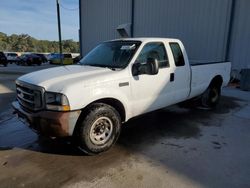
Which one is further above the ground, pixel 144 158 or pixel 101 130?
pixel 101 130

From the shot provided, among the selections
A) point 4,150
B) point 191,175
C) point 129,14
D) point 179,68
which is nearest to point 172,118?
point 179,68

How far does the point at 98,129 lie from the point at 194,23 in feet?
34.5

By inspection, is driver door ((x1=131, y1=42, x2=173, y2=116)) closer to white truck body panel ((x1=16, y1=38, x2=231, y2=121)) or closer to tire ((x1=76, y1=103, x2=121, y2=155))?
white truck body panel ((x1=16, y1=38, x2=231, y2=121))

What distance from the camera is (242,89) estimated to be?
9.64 m

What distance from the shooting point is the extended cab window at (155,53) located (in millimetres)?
4336

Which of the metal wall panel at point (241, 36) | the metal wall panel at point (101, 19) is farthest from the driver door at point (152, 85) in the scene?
the metal wall panel at point (101, 19)

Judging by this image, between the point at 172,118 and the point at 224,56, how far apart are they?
23.5ft

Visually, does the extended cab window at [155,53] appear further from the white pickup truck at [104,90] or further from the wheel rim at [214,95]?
the wheel rim at [214,95]

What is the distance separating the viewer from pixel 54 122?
3.19 metres

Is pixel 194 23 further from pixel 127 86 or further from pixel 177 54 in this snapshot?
pixel 127 86

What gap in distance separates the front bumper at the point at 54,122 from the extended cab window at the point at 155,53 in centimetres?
167

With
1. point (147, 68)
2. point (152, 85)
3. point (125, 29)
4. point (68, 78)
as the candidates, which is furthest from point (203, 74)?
point (125, 29)

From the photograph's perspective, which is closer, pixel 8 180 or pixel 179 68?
pixel 8 180

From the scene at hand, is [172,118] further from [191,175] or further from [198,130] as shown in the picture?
[191,175]
